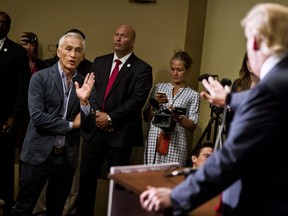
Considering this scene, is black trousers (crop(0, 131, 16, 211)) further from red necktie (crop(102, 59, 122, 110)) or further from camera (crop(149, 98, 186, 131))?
camera (crop(149, 98, 186, 131))

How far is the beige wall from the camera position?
4531mm

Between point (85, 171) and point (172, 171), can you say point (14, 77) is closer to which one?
point (85, 171)

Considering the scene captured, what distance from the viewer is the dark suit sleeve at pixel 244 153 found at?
1.34 m

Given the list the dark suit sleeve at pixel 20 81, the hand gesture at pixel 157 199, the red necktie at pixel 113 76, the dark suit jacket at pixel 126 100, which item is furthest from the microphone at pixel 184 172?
the dark suit sleeve at pixel 20 81

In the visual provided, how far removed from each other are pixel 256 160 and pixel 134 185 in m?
0.42

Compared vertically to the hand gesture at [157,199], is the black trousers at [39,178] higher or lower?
lower

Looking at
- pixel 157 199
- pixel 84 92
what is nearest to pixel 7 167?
pixel 84 92

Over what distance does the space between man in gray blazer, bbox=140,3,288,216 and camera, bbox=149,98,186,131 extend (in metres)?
2.03

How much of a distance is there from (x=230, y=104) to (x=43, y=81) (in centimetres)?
160

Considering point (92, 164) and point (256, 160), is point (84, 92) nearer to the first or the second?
point (92, 164)

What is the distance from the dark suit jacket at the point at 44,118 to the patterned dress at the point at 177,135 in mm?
913

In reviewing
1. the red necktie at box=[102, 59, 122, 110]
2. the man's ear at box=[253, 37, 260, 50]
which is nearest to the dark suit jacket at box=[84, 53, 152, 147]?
the red necktie at box=[102, 59, 122, 110]

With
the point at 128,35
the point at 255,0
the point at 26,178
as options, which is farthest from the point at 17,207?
the point at 255,0

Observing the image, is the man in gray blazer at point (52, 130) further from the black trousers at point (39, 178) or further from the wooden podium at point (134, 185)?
the wooden podium at point (134, 185)
